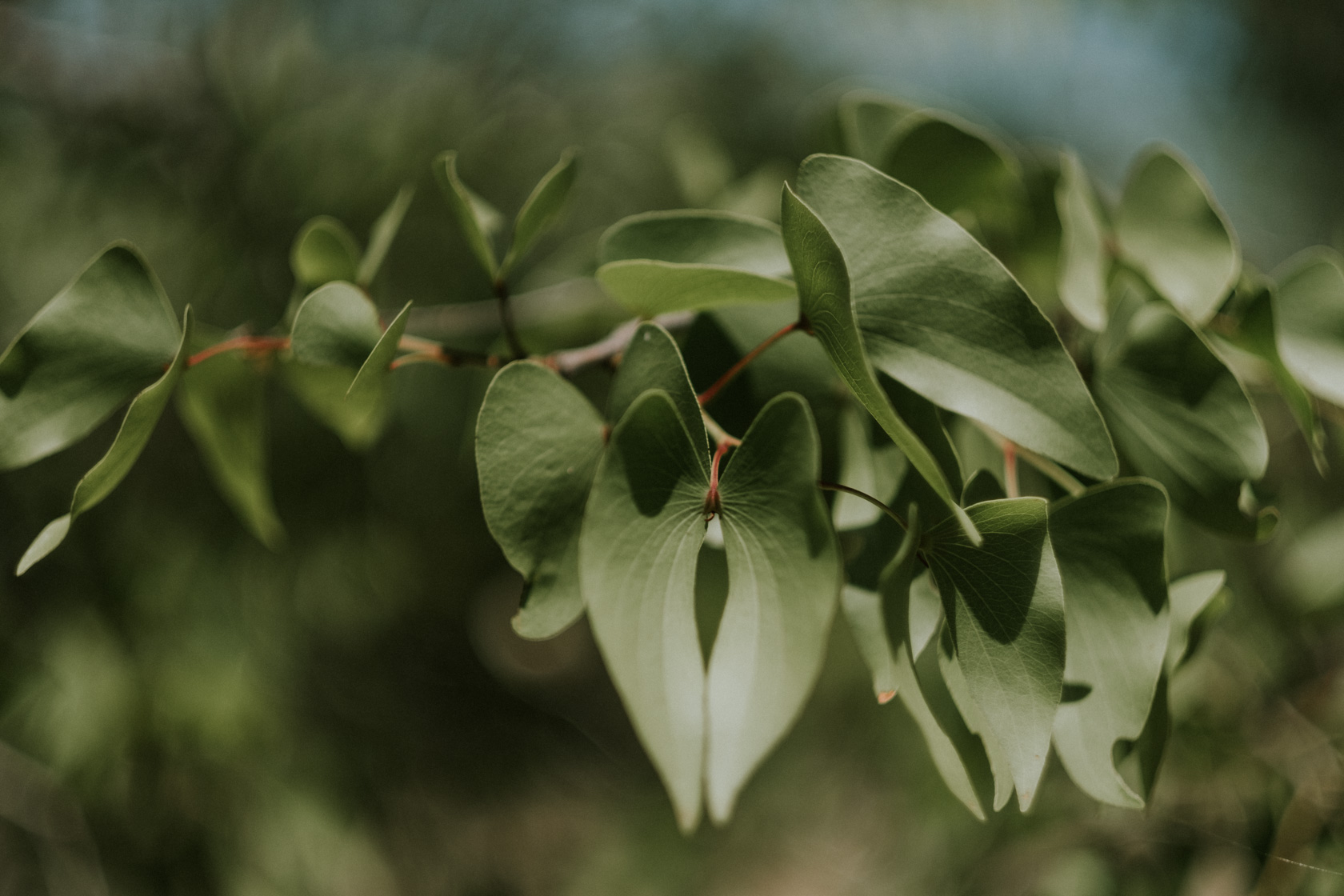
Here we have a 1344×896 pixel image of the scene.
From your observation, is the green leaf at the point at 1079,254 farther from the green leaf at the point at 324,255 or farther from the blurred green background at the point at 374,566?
the green leaf at the point at 324,255

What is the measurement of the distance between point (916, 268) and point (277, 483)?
89cm

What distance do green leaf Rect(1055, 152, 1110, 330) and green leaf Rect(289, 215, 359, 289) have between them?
10.3 inches

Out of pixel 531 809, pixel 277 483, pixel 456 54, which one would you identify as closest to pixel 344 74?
pixel 456 54

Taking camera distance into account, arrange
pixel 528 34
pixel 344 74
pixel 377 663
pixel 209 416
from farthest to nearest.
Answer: pixel 377 663 < pixel 528 34 < pixel 344 74 < pixel 209 416

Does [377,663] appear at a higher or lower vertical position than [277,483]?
lower

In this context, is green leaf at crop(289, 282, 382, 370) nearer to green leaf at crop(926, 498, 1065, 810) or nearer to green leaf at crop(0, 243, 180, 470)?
green leaf at crop(0, 243, 180, 470)

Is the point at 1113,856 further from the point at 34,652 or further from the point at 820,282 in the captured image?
the point at 34,652

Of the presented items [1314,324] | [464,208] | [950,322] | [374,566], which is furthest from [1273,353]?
[374,566]

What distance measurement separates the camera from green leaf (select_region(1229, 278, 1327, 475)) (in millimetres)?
237

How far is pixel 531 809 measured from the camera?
144 cm

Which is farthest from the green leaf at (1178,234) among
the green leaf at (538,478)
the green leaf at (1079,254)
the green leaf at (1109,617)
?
the green leaf at (538,478)

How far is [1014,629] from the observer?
0.53ft

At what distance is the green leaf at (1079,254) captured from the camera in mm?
269

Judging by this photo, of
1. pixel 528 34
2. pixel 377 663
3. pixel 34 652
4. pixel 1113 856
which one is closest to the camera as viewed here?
pixel 1113 856
